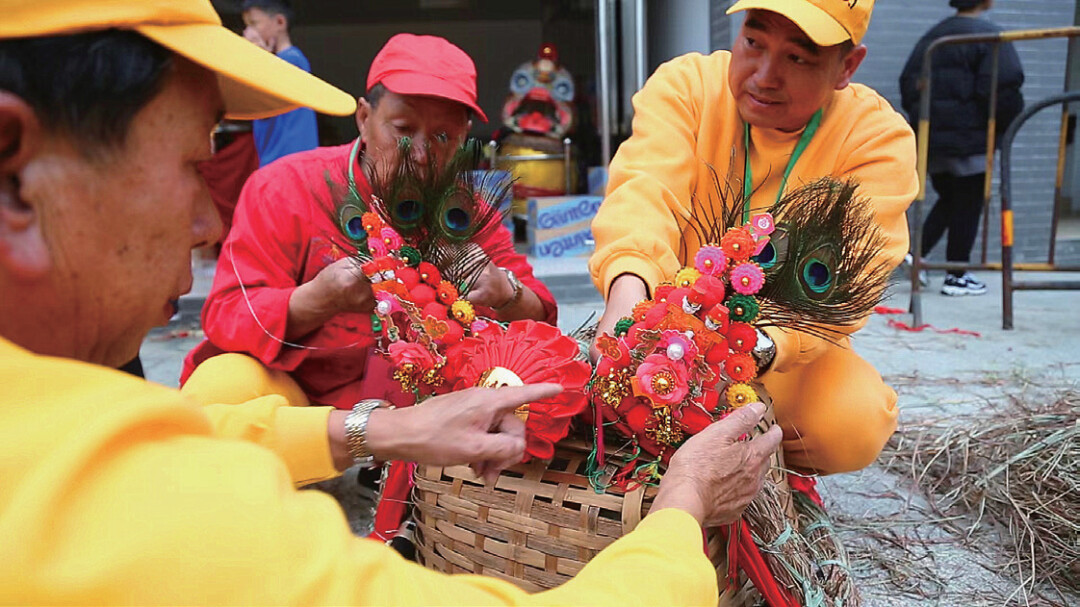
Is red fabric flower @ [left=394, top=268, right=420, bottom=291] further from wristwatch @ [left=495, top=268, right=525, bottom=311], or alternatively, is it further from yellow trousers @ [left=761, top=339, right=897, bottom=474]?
yellow trousers @ [left=761, top=339, right=897, bottom=474]

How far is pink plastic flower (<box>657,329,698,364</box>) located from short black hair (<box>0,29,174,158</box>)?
85 cm

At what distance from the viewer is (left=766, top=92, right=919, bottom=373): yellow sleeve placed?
1.66m

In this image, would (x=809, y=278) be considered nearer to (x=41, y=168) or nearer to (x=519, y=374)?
(x=519, y=374)

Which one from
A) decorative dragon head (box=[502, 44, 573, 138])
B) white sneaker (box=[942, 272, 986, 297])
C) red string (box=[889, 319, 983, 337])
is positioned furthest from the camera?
decorative dragon head (box=[502, 44, 573, 138])

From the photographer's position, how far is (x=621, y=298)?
1.58 metres

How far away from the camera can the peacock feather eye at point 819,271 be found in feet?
4.15

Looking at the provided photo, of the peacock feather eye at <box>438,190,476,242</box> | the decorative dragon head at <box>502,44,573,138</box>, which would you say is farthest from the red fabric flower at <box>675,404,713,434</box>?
the decorative dragon head at <box>502,44,573,138</box>

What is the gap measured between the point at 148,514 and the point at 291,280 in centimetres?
147

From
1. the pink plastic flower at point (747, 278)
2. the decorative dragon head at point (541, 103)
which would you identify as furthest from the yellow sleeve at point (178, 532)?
the decorative dragon head at point (541, 103)

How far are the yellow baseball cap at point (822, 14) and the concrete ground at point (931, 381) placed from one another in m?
1.03

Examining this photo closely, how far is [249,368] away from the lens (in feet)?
5.83

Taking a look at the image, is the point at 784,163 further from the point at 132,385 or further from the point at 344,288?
the point at 132,385

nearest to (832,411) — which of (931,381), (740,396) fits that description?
(740,396)

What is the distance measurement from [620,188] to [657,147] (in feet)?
0.59
